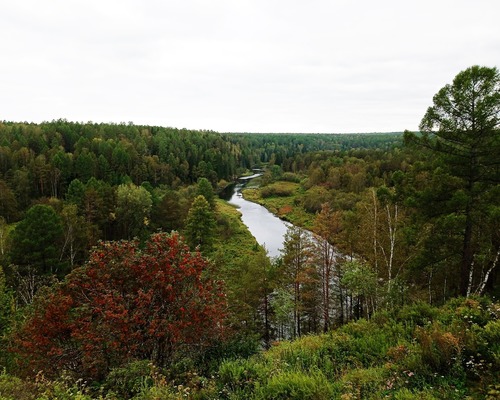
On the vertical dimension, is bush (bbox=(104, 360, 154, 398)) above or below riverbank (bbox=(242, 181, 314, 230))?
above

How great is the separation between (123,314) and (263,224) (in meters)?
53.9

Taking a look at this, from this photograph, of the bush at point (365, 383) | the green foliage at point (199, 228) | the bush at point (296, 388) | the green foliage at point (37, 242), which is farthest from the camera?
the green foliage at point (199, 228)

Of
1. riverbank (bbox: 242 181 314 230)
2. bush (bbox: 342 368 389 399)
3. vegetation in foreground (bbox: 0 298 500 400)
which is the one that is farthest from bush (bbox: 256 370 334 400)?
riverbank (bbox: 242 181 314 230)

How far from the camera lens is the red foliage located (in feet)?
31.6

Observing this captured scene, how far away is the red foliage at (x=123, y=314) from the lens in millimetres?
9625

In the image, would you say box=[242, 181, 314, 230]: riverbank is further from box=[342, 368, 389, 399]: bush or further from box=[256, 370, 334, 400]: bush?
box=[256, 370, 334, 400]: bush

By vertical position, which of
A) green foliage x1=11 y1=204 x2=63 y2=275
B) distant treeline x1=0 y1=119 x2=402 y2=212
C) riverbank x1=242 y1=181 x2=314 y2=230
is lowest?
riverbank x1=242 y1=181 x2=314 y2=230

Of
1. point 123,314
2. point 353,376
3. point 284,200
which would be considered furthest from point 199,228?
point 284,200

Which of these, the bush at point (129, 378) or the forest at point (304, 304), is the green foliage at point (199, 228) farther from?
the bush at point (129, 378)

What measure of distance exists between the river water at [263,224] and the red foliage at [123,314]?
29.5m

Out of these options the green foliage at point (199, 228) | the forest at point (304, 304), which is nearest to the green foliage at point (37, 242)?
the forest at point (304, 304)

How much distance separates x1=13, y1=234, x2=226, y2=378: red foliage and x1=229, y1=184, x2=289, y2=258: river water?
29.5 meters

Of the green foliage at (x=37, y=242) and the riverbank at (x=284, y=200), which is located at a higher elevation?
the green foliage at (x=37, y=242)

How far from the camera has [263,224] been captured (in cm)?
6297
